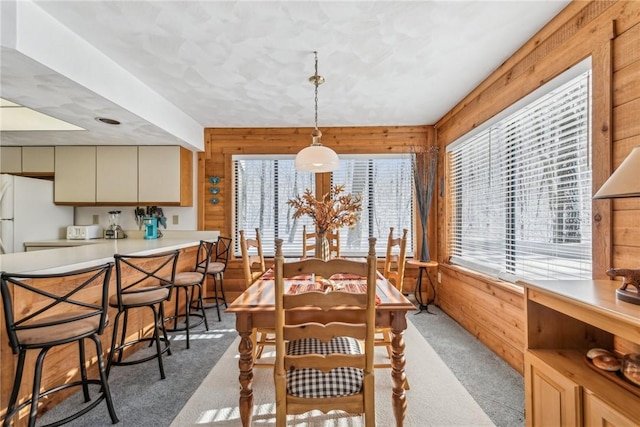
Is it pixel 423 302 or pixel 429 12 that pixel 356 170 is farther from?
pixel 429 12

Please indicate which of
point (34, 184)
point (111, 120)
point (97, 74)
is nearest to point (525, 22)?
point (97, 74)

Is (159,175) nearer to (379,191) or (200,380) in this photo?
(200,380)

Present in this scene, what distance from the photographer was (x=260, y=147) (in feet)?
14.0

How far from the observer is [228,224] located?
432 centimetres

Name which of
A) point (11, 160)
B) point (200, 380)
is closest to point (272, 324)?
point (200, 380)

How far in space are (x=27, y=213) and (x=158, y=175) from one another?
154cm

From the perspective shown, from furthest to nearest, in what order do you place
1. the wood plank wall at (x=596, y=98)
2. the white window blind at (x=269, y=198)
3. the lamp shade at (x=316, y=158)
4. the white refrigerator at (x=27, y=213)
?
the white window blind at (x=269, y=198)
the white refrigerator at (x=27, y=213)
the lamp shade at (x=316, y=158)
the wood plank wall at (x=596, y=98)

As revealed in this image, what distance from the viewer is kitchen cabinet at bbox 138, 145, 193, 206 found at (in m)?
3.95

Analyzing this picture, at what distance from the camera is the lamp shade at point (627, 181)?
3.41 ft

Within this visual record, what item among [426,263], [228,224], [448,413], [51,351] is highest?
[228,224]

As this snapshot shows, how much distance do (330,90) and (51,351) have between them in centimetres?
303

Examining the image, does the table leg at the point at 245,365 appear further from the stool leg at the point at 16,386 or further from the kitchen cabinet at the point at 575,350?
the kitchen cabinet at the point at 575,350

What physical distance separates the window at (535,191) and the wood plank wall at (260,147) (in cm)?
110

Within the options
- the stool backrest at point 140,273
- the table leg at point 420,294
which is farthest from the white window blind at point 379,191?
the stool backrest at point 140,273
